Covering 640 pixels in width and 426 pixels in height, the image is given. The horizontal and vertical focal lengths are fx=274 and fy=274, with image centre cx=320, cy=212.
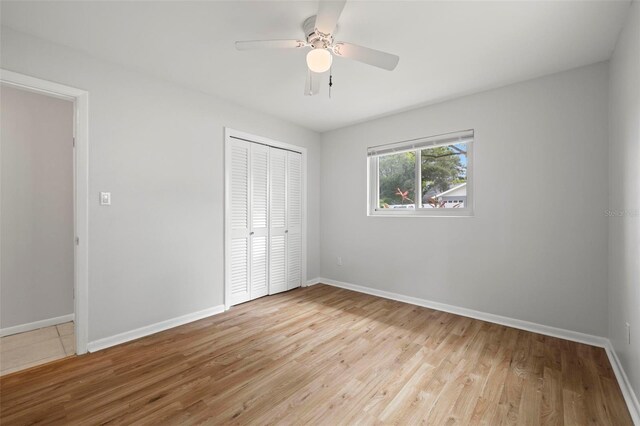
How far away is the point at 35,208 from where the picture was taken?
8.99 feet

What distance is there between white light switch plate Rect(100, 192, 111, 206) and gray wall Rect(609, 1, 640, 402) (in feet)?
12.2

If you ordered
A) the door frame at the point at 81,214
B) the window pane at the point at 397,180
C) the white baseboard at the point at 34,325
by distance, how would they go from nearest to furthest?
the door frame at the point at 81,214 < the white baseboard at the point at 34,325 < the window pane at the point at 397,180

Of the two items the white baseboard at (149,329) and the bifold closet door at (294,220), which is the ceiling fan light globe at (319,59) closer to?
the bifold closet door at (294,220)

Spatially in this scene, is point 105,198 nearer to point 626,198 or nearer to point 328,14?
point 328,14

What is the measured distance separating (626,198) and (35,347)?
4.65m

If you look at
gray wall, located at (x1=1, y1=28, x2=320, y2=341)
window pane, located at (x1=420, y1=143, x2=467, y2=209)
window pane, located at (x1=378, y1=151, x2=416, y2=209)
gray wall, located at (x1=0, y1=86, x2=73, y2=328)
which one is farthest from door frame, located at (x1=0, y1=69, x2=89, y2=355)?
window pane, located at (x1=420, y1=143, x2=467, y2=209)

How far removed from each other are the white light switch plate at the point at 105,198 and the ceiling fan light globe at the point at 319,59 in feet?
6.59

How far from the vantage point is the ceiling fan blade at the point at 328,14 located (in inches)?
55.5

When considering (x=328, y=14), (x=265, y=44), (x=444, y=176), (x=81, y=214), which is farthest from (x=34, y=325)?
(x=444, y=176)

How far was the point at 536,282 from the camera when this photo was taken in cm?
260

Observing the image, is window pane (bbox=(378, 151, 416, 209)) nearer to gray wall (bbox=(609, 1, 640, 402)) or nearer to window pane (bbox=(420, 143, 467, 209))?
window pane (bbox=(420, 143, 467, 209))

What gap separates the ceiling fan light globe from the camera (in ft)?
5.42

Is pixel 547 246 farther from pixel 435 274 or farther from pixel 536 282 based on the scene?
pixel 435 274

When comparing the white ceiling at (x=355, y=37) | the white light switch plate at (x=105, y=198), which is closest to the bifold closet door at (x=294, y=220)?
the white ceiling at (x=355, y=37)
